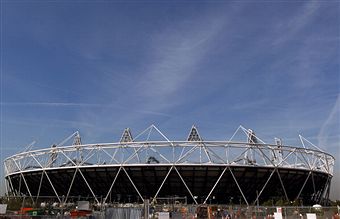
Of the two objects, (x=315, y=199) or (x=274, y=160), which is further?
(x=315, y=199)

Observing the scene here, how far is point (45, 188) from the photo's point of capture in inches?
2675

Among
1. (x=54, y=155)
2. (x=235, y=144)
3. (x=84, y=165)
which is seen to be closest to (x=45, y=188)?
(x=54, y=155)

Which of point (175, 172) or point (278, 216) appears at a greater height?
point (175, 172)

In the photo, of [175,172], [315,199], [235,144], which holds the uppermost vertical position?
[235,144]

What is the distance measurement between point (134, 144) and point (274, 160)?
2237cm

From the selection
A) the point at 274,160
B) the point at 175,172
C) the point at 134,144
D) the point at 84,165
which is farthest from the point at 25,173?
A: the point at 274,160

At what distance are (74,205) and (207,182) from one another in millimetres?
36918

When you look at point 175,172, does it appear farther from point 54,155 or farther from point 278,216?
point 278,216

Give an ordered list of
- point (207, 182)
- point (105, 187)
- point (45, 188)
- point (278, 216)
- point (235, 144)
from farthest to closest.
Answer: point (45, 188) < point (105, 187) < point (207, 182) < point (235, 144) < point (278, 216)

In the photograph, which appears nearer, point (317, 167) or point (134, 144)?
point (134, 144)

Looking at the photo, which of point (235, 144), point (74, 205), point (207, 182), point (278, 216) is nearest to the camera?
point (278, 216)

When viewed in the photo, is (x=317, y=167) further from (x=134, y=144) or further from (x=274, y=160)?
(x=134, y=144)

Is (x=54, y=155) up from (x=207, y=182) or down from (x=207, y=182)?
up

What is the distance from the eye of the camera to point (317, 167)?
2447 inches
